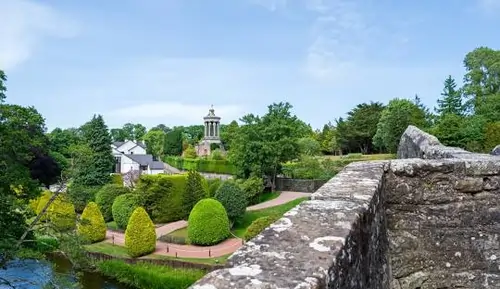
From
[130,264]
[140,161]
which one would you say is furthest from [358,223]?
[140,161]

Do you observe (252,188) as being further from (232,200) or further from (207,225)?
(207,225)

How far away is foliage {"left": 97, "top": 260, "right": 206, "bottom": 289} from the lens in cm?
1762

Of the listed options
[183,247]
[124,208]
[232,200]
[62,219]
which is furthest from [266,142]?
[62,219]

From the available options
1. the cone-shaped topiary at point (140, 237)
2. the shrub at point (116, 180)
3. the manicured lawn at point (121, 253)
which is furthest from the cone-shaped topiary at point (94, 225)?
the shrub at point (116, 180)

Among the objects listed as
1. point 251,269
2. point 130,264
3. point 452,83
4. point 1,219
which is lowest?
point 130,264

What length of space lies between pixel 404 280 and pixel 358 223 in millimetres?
1352

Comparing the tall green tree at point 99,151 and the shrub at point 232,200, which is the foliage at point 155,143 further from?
the shrub at point 232,200

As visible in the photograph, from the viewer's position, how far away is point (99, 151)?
42031 mm

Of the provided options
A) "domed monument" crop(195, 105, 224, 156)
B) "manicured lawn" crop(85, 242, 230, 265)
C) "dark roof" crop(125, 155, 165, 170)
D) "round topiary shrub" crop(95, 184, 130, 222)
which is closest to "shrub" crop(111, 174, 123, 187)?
"round topiary shrub" crop(95, 184, 130, 222)

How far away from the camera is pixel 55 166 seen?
36.4 m

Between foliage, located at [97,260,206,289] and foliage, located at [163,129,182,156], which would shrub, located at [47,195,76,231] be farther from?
foliage, located at [163,129,182,156]

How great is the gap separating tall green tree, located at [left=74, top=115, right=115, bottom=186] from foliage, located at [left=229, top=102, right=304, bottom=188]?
12.7 m

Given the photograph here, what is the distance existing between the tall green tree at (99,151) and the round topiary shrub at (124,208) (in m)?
10.7

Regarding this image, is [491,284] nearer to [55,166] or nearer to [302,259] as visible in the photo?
[302,259]
